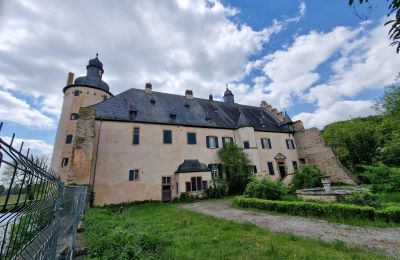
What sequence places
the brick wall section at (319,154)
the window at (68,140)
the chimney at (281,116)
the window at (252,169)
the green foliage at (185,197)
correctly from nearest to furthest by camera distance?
the green foliage at (185,197) < the window at (252,169) < the window at (68,140) < the brick wall section at (319,154) < the chimney at (281,116)

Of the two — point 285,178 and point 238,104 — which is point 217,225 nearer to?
point 285,178

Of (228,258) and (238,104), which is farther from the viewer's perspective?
(238,104)

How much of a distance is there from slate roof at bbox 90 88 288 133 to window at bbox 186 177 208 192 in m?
5.88

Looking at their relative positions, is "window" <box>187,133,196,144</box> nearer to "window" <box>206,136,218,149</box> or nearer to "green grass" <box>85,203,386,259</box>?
"window" <box>206,136,218,149</box>

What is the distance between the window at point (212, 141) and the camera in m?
20.8

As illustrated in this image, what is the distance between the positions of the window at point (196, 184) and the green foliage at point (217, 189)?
584 millimetres

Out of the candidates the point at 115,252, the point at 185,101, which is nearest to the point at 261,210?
the point at 115,252

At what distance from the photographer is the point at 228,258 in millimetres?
4793

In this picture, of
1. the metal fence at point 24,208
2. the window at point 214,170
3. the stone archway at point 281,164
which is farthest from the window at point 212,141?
the metal fence at point 24,208

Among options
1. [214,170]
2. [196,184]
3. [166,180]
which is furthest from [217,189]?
[166,180]

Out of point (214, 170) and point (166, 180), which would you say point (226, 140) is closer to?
point (214, 170)

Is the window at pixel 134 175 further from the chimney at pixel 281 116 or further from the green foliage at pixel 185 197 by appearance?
the chimney at pixel 281 116

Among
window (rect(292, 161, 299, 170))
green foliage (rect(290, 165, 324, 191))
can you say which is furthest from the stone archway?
green foliage (rect(290, 165, 324, 191))

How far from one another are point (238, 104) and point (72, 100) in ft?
72.6
